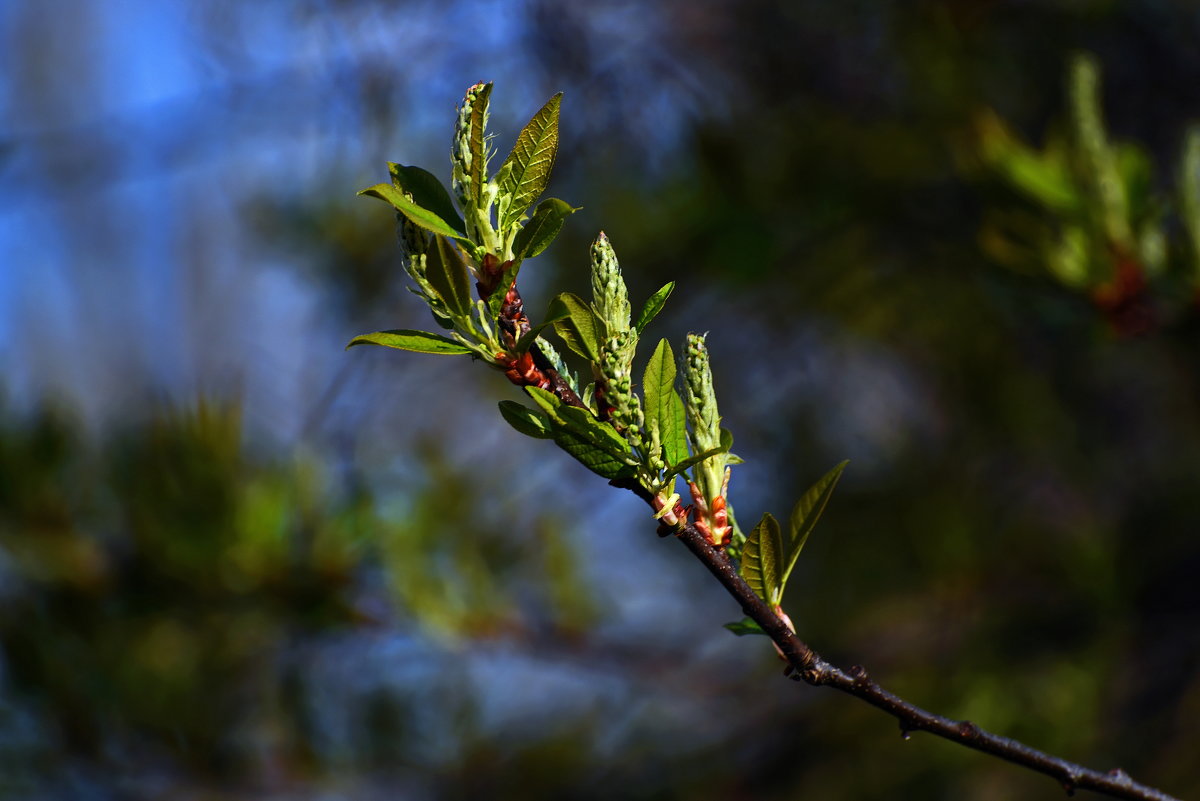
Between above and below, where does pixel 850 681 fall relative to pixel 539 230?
below

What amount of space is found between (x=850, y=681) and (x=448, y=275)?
29 cm

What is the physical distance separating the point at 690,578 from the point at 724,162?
1.25 meters

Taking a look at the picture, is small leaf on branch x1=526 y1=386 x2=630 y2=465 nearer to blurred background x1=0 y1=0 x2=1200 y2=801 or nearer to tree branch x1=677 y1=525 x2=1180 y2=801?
tree branch x1=677 y1=525 x2=1180 y2=801

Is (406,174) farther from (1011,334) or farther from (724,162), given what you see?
(1011,334)

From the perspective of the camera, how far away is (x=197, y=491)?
1.39 metres

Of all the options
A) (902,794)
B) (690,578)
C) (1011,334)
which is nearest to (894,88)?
(1011,334)

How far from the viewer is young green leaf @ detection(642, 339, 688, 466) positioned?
0.48 meters

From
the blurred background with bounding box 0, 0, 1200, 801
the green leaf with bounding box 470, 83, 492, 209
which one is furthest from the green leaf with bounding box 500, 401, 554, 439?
the blurred background with bounding box 0, 0, 1200, 801

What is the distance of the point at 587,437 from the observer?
0.47 meters

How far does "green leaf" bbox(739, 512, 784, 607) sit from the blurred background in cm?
71

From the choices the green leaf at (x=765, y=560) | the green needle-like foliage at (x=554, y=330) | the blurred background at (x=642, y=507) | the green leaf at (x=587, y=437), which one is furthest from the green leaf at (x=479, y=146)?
the blurred background at (x=642, y=507)

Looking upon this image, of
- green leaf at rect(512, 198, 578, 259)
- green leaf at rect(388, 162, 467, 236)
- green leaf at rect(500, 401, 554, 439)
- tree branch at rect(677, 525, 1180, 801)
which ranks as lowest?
tree branch at rect(677, 525, 1180, 801)

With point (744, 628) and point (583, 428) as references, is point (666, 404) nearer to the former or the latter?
point (583, 428)

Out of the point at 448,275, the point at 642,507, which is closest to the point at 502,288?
the point at 448,275
